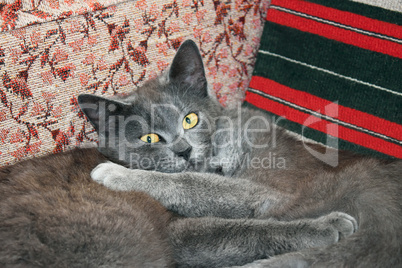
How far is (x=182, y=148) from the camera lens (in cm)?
156

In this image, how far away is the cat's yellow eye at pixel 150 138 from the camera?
1.62 meters

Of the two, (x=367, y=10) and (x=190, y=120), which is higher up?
(x=367, y=10)

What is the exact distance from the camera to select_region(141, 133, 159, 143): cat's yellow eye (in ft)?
5.31

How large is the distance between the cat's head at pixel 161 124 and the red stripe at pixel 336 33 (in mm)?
503

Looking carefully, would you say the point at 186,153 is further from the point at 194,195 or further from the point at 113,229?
the point at 113,229

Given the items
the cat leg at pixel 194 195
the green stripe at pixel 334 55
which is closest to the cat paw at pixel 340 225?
the cat leg at pixel 194 195

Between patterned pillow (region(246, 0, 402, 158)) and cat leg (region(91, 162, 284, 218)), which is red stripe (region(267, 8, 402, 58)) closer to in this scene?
patterned pillow (region(246, 0, 402, 158))

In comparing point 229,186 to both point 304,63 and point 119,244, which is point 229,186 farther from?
point 304,63

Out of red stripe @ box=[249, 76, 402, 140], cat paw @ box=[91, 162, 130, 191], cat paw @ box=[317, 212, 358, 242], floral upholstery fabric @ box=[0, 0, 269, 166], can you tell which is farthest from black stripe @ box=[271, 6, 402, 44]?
cat paw @ box=[91, 162, 130, 191]

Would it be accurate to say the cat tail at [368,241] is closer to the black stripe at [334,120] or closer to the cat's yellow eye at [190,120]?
the black stripe at [334,120]

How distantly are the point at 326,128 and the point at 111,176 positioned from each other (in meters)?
1.00

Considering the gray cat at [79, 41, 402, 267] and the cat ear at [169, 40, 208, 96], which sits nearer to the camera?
the gray cat at [79, 41, 402, 267]

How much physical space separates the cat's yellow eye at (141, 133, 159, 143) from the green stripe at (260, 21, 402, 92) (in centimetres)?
74

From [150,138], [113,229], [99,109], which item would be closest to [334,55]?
[150,138]
